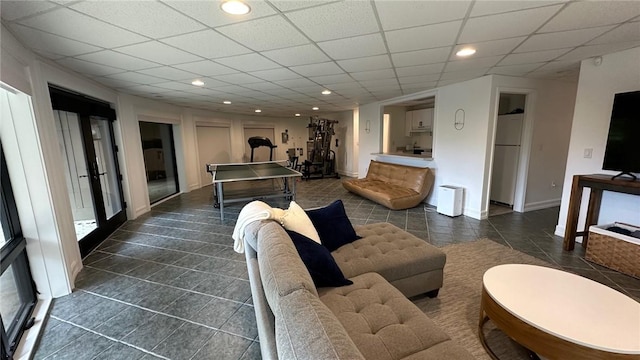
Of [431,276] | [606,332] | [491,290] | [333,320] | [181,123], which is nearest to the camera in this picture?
[333,320]

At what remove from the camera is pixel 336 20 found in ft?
6.15

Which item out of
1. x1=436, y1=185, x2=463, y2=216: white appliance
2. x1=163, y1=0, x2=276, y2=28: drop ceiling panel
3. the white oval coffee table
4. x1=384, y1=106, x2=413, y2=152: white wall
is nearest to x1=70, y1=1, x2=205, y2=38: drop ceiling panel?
x1=163, y1=0, x2=276, y2=28: drop ceiling panel

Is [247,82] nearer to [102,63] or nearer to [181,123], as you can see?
[102,63]

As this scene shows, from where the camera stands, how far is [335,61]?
2.90 metres

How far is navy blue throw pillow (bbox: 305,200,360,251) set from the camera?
2226 millimetres

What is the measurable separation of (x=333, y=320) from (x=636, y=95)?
12.8 feet

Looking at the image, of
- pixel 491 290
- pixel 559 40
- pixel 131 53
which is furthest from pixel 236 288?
pixel 559 40

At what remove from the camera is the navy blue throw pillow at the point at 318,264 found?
153 centimetres

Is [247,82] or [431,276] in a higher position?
[247,82]

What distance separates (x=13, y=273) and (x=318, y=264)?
2.54 metres

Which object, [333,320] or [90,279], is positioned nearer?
[333,320]

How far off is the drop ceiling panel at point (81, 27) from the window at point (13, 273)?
42.5 inches

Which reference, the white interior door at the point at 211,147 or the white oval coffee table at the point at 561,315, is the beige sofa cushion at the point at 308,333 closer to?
the white oval coffee table at the point at 561,315

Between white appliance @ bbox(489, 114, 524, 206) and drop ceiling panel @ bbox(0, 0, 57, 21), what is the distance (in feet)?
20.1
